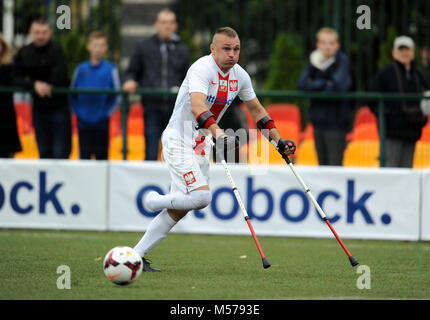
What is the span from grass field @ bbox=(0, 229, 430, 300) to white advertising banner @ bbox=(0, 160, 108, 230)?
24 centimetres

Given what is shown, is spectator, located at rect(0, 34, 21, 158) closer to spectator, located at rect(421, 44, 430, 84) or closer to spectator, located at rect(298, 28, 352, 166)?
spectator, located at rect(298, 28, 352, 166)

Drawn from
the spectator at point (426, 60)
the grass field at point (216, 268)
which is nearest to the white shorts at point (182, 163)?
the grass field at point (216, 268)

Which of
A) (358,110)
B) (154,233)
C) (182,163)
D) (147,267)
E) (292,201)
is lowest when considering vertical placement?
Result: (147,267)

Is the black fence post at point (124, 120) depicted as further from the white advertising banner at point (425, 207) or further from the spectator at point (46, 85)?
the white advertising banner at point (425, 207)

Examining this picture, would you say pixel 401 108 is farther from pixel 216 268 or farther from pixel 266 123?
pixel 216 268

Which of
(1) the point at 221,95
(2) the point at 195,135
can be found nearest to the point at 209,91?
(1) the point at 221,95

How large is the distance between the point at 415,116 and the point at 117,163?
4.11m

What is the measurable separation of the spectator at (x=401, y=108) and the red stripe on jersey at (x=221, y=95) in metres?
4.57

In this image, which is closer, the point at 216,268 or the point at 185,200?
the point at 185,200

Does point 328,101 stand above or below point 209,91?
below

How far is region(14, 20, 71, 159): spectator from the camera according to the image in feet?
42.3

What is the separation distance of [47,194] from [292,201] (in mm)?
3322

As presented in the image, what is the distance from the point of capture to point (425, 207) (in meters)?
12.1
